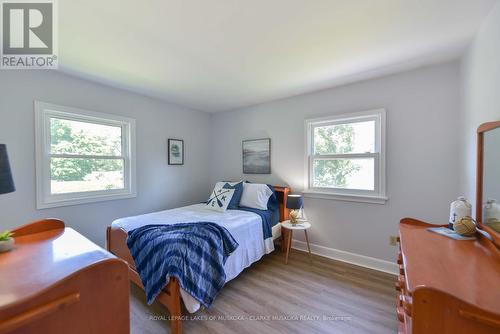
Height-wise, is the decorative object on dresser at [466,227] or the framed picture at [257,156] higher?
the framed picture at [257,156]

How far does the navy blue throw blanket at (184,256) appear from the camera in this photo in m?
1.62

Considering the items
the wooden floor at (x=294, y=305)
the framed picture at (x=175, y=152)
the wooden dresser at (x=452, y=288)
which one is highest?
the framed picture at (x=175, y=152)

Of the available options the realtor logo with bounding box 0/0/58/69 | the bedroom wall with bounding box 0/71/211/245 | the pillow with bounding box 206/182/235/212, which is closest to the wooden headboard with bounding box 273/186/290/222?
the pillow with bounding box 206/182/235/212

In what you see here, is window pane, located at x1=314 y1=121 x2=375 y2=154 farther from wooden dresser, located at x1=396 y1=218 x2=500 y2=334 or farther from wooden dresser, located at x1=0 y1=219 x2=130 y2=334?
wooden dresser, located at x1=0 y1=219 x2=130 y2=334

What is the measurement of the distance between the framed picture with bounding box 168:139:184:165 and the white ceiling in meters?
1.11

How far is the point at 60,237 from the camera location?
133cm

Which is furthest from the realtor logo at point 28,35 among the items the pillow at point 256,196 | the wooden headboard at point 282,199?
the wooden headboard at point 282,199

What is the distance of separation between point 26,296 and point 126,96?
2868 millimetres

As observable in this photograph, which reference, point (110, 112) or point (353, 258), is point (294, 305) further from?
point (110, 112)

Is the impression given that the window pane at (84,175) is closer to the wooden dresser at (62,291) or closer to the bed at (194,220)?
the bed at (194,220)

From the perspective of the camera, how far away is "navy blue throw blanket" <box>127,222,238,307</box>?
63.7 inches

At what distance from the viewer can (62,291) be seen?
2.65 feet

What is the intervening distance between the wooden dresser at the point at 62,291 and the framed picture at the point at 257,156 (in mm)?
2649

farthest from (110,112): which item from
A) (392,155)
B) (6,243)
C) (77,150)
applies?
(392,155)
